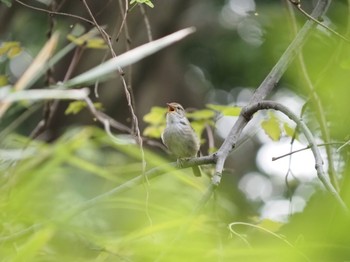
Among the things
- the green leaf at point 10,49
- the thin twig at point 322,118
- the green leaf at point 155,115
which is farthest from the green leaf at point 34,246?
the green leaf at point 155,115

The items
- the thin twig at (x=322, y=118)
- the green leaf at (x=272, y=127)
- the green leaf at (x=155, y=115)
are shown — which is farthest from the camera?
the green leaf at (x=155, y=115)

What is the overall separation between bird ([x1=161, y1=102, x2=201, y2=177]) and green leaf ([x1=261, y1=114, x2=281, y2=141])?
2.02 ft

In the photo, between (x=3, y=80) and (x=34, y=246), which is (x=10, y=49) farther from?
(x=34, y=246)

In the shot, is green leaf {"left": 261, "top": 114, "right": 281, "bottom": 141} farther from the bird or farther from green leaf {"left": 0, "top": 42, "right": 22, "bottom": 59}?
green leaf {"left": 0, "top": 42, "right": 22, "bottom": 59}

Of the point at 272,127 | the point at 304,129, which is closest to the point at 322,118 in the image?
the point at 304,129

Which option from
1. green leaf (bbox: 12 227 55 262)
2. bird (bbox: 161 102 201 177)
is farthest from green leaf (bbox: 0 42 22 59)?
green leaf (bbox: 12 227 55 262)

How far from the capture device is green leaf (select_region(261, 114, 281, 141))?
2680 millimetres

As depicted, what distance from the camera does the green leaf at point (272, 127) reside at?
2.68 meters

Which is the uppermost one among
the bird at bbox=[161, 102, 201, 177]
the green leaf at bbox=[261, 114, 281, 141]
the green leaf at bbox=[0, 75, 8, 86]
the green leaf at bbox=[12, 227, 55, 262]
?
the green leaf at bbox=[12, 227, 55, 262]

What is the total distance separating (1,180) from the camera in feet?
2.58

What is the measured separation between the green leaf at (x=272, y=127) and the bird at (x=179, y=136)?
0.61m

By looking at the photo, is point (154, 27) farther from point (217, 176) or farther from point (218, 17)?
point (217, 176)

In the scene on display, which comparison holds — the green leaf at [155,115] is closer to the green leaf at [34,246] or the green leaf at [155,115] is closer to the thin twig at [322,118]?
the thin twig at [322,118]

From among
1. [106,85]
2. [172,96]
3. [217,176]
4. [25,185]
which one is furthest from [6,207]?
[172,96]
